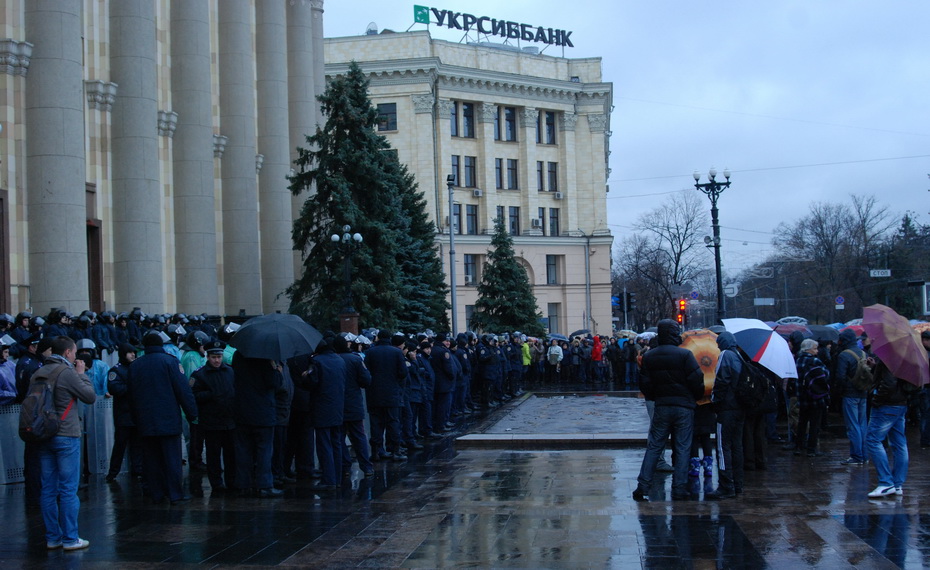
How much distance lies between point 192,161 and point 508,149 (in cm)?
4674

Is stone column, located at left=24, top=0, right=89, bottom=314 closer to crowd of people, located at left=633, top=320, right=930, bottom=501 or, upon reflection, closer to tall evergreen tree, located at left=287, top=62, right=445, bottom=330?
tall evergreen tree, located at left=287, top=62, right=445, bottom=330

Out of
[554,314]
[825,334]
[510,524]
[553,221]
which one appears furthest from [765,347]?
[553,221]

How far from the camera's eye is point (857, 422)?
13352mm

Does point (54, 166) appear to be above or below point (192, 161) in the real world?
below

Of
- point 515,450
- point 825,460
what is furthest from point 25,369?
point 825,460

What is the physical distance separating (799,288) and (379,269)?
72.9 metres

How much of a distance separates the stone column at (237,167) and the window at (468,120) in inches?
1606

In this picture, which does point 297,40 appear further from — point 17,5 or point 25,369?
point 25,369

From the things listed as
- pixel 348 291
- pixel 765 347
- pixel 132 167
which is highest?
pixel 132 167

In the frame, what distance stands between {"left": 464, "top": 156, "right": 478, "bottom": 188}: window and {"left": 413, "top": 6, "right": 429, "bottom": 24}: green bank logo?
33.4ft

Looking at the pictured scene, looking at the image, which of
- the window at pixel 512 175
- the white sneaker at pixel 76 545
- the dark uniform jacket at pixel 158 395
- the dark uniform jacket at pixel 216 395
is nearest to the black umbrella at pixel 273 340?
the dark uniform jacket at pixel 216 395

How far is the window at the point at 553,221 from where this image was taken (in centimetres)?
7478

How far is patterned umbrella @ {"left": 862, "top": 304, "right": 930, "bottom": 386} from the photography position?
10.6m

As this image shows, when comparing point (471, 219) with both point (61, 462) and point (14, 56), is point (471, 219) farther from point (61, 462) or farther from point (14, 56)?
point (61, 462)
